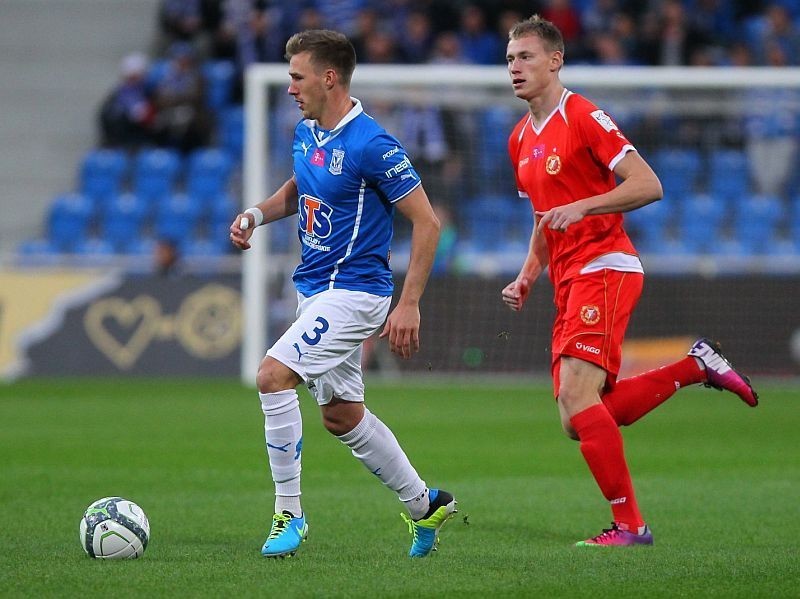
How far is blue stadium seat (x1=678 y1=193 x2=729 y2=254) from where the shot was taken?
58.9ft

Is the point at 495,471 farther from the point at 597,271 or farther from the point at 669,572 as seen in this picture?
the point at 669,572

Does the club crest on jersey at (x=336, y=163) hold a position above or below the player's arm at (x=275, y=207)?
above

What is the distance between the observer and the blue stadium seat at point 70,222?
20.0 meters

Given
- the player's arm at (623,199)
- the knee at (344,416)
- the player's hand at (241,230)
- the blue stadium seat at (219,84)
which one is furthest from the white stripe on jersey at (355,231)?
the blue stadium seat at (219,84)

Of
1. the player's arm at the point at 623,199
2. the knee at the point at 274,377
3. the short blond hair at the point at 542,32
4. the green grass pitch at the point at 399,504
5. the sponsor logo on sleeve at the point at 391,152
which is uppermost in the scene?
the short blond hair at the point at 542,32

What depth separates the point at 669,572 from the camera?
18.5 ft

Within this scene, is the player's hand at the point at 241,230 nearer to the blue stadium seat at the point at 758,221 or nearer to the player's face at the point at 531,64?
the player's face at the point at 531,64

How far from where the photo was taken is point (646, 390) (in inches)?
278

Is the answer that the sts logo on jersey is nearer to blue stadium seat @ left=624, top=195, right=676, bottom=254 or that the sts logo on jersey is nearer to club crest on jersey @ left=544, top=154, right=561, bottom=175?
club crest on jersey @ left=544, top=154, right=561, bottom=175

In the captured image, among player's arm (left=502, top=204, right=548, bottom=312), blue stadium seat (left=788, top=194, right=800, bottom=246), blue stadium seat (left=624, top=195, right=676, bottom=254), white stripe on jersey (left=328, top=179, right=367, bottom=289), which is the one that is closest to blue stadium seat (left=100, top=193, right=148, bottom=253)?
blue stadium seat (left=624, top=195, right=676, bottom=254)

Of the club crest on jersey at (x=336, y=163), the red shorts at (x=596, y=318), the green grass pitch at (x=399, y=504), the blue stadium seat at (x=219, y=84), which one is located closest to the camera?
the green grass pitch at (x=399, y=504)

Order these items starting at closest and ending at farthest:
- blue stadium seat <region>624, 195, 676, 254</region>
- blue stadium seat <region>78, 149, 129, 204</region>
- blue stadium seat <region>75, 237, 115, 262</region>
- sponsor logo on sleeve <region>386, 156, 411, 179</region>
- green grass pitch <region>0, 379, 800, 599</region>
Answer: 1. green grass pitch <region>0, 379, 800, 599</region>
2. sponsor logo on sleeve <region>386, 156, 411, 179</region>
3. blue stadium seat <region>624, 195, 676, 254</region>
4. blue stadium seat <region>75, 237, 115, 262</region>
5. blue stadium seat <region>78, 149, 129, 204</region>

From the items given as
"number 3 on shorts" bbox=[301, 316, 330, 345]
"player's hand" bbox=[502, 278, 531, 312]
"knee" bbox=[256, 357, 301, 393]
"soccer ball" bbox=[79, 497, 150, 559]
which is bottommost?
"soccer ball" bbox=[79, 497, 150, 559]

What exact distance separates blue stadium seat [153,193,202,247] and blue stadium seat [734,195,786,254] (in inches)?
298
